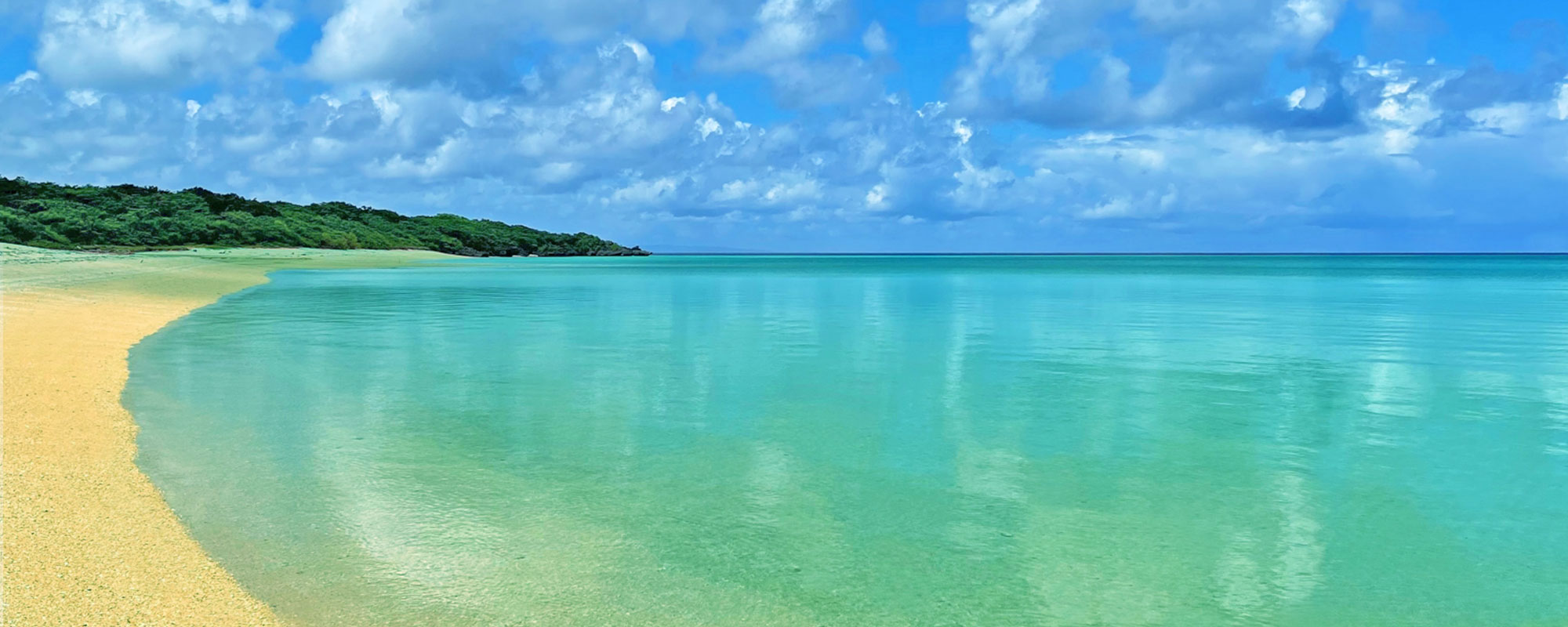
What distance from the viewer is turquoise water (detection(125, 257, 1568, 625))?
6527mm

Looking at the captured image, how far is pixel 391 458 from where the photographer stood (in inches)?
402

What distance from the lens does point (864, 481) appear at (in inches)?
379

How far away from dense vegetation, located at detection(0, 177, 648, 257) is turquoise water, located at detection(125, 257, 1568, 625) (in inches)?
3307

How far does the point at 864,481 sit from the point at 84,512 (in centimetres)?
660

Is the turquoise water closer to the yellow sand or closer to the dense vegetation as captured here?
the yellow sand

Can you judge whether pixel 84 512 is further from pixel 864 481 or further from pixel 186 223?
pixel 186 223

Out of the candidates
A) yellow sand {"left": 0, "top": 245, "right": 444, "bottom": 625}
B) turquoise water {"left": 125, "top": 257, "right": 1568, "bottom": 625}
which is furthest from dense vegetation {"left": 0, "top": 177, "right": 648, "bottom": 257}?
turquoise water {"left": 125, "top": 257, "right": 1568, "bottom": 625}

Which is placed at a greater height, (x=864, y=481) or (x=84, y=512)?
(x=84, y=512)

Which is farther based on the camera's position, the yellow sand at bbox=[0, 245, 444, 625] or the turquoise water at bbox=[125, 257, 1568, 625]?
the turquoise water at bbox=[125, 257, 1568, 625]

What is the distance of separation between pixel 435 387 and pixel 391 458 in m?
5.47

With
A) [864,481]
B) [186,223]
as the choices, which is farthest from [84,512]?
[186,223]

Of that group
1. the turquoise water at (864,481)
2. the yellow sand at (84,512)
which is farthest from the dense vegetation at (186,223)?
the turquoise water at (864,481)

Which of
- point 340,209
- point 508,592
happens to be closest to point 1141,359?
point 508,592

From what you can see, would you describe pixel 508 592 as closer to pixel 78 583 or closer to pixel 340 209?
pixel 78 583
